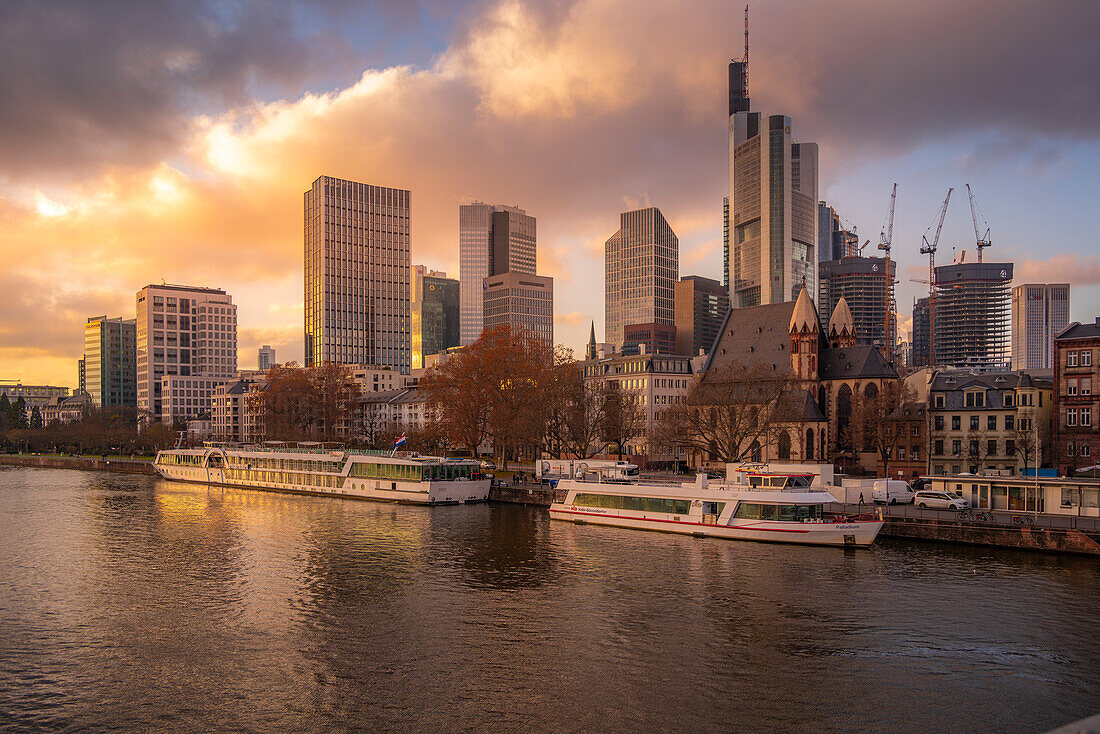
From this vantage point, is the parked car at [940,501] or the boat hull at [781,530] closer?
the boat hull at [781,530]

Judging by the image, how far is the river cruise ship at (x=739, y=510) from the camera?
6191cm

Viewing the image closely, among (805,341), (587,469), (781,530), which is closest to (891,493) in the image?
(781,530)

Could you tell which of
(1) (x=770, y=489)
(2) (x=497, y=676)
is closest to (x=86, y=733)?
(2) (x=497, y=676)

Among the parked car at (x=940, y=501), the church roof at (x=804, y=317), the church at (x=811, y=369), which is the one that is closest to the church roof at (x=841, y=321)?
the church at (x=811, y=369)

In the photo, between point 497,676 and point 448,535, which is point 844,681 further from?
point 448,535

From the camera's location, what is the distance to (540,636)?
3900 cm

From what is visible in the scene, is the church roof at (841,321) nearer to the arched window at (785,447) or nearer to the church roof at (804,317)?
the church roof at (804,317)

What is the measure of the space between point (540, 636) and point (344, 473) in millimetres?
69482

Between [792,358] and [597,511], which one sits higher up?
[792,358]

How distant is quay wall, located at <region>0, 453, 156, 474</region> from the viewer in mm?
158650

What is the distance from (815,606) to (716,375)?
89.2 metres

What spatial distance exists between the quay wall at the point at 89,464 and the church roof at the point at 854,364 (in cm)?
11901

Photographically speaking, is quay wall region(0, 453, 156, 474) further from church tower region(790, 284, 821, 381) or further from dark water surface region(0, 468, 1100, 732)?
church tower region(790, 284, 821, 381)

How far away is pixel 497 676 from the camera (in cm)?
3359
